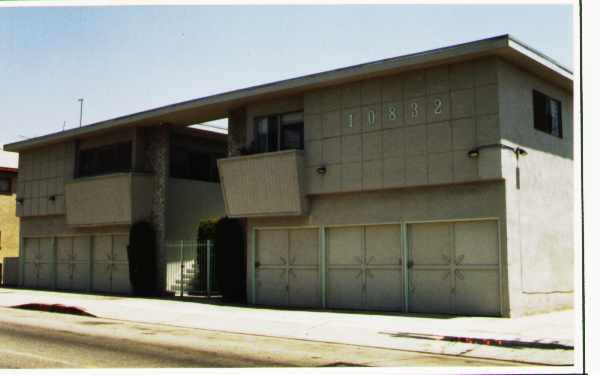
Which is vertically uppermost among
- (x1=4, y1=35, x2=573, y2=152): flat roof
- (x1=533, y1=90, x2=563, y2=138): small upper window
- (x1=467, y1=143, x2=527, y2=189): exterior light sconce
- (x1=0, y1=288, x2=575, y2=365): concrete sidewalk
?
(x1=4, y1=35, x2=573, y2=152): flat roof

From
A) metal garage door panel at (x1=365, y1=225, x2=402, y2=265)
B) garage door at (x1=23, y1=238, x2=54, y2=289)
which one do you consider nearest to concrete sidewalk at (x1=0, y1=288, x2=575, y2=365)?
metal garage door panel at (x1=365, y1=225, x2=402, y2=265)

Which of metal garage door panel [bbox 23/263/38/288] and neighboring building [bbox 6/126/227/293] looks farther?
metal garage door panel [bbox 23/263/38/288]

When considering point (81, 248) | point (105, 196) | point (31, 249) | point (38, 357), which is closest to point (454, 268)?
point (38, 357)

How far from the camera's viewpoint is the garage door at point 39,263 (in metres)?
31.1

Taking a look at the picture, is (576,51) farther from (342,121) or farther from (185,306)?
(185,306)

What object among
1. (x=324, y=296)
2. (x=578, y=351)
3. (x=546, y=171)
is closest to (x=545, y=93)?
(x=546, y=171)

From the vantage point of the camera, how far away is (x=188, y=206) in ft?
94.1

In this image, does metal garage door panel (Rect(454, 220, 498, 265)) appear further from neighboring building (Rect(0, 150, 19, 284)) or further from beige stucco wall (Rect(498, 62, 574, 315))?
neighboring building (Rect(0, 150, 19, 284))

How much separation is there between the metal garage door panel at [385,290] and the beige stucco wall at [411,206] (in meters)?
1.48

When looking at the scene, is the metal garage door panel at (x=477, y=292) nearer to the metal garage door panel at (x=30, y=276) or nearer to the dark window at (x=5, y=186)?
the metal garage door panel at (x=30, y=276)

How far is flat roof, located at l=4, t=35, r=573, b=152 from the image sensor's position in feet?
57.6

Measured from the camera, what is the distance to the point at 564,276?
2012 centimetres

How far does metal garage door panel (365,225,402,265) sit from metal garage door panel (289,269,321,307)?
6.79 ft

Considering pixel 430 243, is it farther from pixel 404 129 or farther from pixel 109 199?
pixel 109 199
